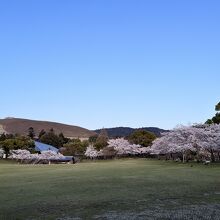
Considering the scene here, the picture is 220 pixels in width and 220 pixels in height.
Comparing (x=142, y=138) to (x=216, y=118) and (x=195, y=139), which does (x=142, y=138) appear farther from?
(x=195, y=139)

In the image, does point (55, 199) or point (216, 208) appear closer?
point (216, 208)

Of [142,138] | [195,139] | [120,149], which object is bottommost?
[120,149]

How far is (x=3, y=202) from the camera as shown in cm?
1561

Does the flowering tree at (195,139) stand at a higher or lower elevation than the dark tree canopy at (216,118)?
lower

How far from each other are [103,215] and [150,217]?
1.47 m

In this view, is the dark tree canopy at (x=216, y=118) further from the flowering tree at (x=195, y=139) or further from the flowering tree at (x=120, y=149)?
→ the flowering tree at (x=120, y=149)

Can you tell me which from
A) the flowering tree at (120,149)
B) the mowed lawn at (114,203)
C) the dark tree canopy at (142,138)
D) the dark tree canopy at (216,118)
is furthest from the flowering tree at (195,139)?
the mowed lawn at (114,203)

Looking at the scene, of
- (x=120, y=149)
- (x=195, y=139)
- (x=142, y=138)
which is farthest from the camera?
(x=142, y=138)

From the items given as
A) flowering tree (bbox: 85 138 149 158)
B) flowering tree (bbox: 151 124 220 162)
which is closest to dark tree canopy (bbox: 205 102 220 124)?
flowering tree (bbox: 151 124 220 162)

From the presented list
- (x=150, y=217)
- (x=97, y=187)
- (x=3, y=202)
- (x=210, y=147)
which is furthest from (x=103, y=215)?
(x=210, y=147)

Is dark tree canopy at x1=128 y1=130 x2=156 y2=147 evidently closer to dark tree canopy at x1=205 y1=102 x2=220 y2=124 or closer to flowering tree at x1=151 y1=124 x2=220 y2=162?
flowering tree at x1=151 y1=124 x2=220 y2=162

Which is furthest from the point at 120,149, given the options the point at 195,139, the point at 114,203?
the point at 114,203

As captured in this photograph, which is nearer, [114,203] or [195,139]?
[114,203]

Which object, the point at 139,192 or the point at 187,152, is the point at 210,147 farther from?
the point at 139,192
